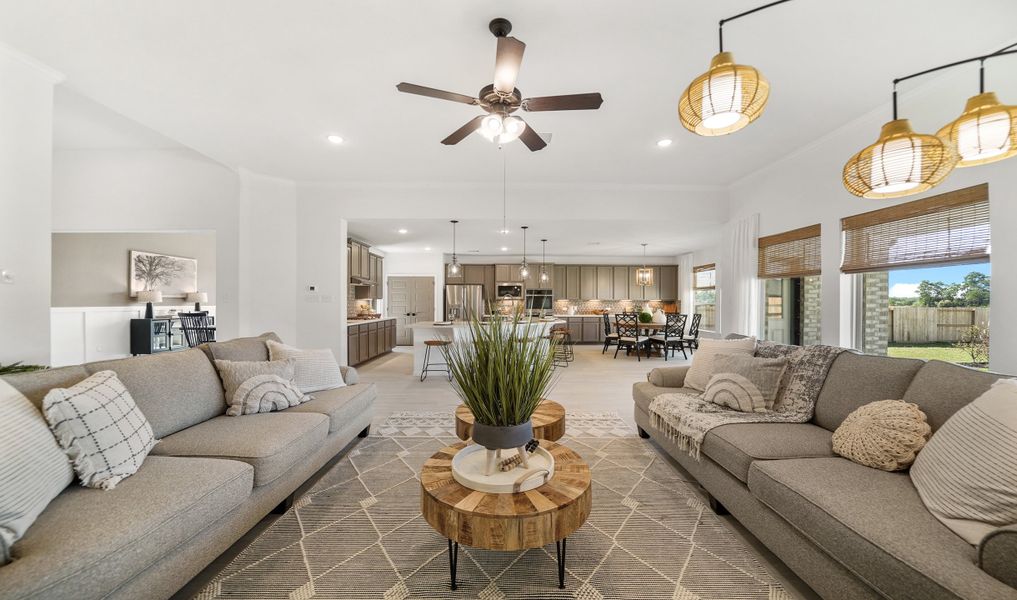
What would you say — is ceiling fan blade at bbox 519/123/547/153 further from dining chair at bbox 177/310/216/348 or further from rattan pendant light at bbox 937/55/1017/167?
dining chair at bbox 177/310/216/348

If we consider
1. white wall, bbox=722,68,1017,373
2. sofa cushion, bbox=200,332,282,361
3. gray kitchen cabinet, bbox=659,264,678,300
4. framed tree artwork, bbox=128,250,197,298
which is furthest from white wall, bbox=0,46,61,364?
gray kitchen cabinet, bbox=659,264,678,300

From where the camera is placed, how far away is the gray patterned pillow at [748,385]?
2.55 metres

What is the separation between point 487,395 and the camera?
5.03 ft

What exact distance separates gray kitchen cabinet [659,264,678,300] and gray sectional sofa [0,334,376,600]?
9331 millimetres

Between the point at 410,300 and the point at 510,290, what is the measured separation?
2.65 m

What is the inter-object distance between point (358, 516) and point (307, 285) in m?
3.94

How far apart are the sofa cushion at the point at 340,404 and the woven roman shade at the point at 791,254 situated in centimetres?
459

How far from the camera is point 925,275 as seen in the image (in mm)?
3137

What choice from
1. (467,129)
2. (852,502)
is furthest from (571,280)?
(852,502)

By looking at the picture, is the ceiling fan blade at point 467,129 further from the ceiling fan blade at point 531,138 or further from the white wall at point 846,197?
the white wall at point 846,197

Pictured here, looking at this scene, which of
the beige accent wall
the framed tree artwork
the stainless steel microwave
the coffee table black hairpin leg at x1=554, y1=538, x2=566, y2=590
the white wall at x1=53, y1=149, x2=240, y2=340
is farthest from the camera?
the stainless steel microwave

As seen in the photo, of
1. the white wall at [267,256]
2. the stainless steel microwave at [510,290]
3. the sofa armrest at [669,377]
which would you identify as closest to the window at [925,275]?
the sofa armrest at [669,377]

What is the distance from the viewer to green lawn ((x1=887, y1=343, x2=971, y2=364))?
299 centimetres

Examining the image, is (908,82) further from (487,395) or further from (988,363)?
(487,395)
